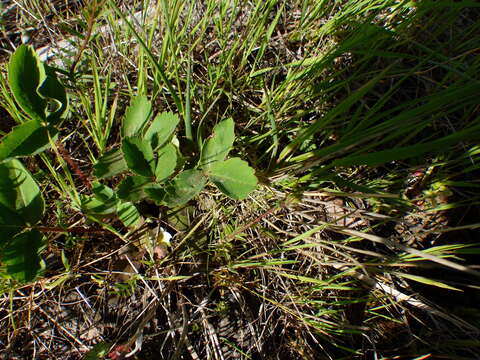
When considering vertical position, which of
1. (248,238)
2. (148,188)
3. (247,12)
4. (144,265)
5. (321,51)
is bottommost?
(248,238)

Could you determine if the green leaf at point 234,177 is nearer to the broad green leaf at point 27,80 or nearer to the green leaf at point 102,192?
the green leaf at point 102,192

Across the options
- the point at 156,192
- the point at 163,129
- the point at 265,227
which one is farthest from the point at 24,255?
the point at 265,227

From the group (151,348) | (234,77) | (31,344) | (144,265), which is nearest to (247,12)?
(234,77)

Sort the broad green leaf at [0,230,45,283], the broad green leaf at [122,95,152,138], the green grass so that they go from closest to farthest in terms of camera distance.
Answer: the broad green leaf at [0,230,45,283] < the broad green leaf at [122,95,152,138] < the green grass

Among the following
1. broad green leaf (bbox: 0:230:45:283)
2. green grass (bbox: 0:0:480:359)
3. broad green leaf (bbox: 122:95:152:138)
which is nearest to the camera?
broad green leaf (bbox: 0:230:45:283)

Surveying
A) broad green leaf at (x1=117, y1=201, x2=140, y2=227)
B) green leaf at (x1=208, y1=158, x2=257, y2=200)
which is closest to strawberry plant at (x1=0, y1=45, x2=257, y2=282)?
green leaf at (x1=208, y1=158, x2=257, y2=200)

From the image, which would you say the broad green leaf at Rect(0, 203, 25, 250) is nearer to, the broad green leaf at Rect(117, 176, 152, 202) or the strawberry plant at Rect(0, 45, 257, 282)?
the strawberry plant at Rect(0, 45, 257, 282)

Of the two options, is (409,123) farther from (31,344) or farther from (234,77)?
(31,344)

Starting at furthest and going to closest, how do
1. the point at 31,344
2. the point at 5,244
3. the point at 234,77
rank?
the point at 234,77
the point at 31,344
the point at 5,244

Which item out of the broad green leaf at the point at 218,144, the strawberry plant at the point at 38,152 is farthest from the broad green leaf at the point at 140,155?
the broad green leaf at the point at 218,144
